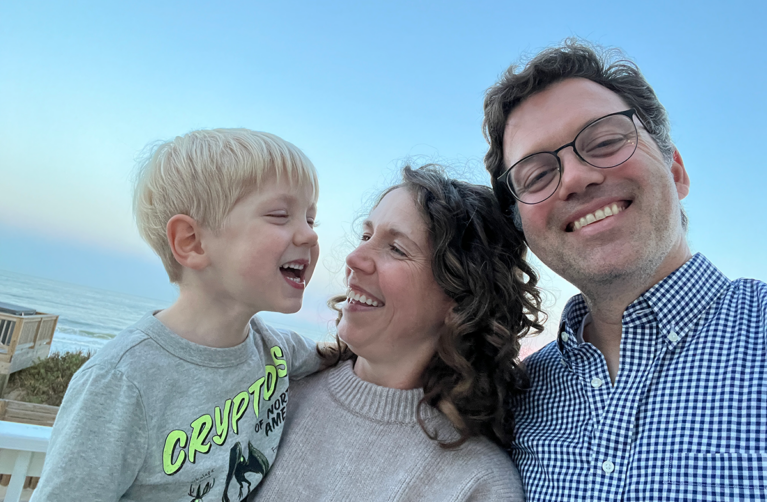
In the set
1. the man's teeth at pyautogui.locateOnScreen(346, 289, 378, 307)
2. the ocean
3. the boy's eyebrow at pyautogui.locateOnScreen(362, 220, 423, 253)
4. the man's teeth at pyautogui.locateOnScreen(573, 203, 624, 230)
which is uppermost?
the man's teeth at pyautogui.locateOnScreen(573, 203, 624, 230)

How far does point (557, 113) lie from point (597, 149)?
0.59 feet

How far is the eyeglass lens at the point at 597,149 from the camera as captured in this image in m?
1.26

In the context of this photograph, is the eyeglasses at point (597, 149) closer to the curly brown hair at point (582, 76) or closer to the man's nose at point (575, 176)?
the man's nose at point (575, 176)

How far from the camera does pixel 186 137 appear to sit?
1348 mm

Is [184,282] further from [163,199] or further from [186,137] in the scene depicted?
[186,137]

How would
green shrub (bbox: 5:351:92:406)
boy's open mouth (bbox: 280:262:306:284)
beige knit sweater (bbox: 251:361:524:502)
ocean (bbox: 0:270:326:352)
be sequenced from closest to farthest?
beige knit sweater (bbox: 251:361:524:502)
boy's open mouth (bbox: 280:262:306:284)
green shrub (bbox: 5:351:92:406)
ocean (bbox: 0:270:326:352)

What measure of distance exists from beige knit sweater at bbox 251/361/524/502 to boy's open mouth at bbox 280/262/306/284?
423 mm

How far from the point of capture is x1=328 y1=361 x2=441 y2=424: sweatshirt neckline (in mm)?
1389

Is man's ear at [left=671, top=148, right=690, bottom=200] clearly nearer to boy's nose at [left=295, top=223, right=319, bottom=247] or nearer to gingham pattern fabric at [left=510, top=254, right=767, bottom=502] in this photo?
gingham pattern fabric at [left=510, top=254, right=767, bottom=502]

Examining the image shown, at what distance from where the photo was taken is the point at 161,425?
1041 millimetres

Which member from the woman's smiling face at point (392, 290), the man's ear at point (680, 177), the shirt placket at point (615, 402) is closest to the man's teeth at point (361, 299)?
the woman's smiling face at point (392, 290)

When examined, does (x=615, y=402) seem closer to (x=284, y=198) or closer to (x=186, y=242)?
(x=284, y=198)

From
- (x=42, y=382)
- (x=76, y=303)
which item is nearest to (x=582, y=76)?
(x=42, y=382)

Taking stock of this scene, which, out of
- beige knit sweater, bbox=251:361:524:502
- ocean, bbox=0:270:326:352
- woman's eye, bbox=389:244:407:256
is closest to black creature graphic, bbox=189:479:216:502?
beige knit sweater, bbox=251:361:524:502
